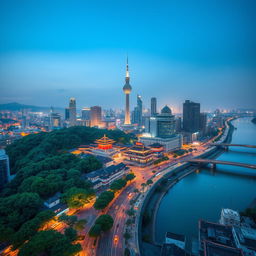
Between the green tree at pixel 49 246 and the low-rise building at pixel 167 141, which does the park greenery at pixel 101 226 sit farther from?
the low-rise building at pixel 167 141

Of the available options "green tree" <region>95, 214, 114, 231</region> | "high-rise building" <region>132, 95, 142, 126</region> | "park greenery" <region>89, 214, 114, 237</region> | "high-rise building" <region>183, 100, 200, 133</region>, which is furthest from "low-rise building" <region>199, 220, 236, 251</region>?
"high-rise building" <region>132, 95, 142, 126</region>

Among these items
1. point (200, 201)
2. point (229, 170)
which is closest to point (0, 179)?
point (200, 201)

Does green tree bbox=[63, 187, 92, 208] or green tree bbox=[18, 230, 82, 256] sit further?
green tree bbox=[63, 187, 92, 208]

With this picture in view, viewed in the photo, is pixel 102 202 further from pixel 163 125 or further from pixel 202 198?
pixel 163 125

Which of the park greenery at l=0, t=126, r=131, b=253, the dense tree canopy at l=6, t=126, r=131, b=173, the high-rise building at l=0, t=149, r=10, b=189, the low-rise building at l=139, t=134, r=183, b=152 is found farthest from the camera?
the low-rise building at l=139, t=134, r=183, b=152

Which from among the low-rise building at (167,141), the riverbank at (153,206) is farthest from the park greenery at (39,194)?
the low-rise building at (167,141)

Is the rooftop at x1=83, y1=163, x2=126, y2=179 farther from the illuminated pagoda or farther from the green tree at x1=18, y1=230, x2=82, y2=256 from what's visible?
the green tree at x1=18, y1=230, x2=82, y2=256

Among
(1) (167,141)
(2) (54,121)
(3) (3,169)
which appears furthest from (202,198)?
(2) (54,121)
